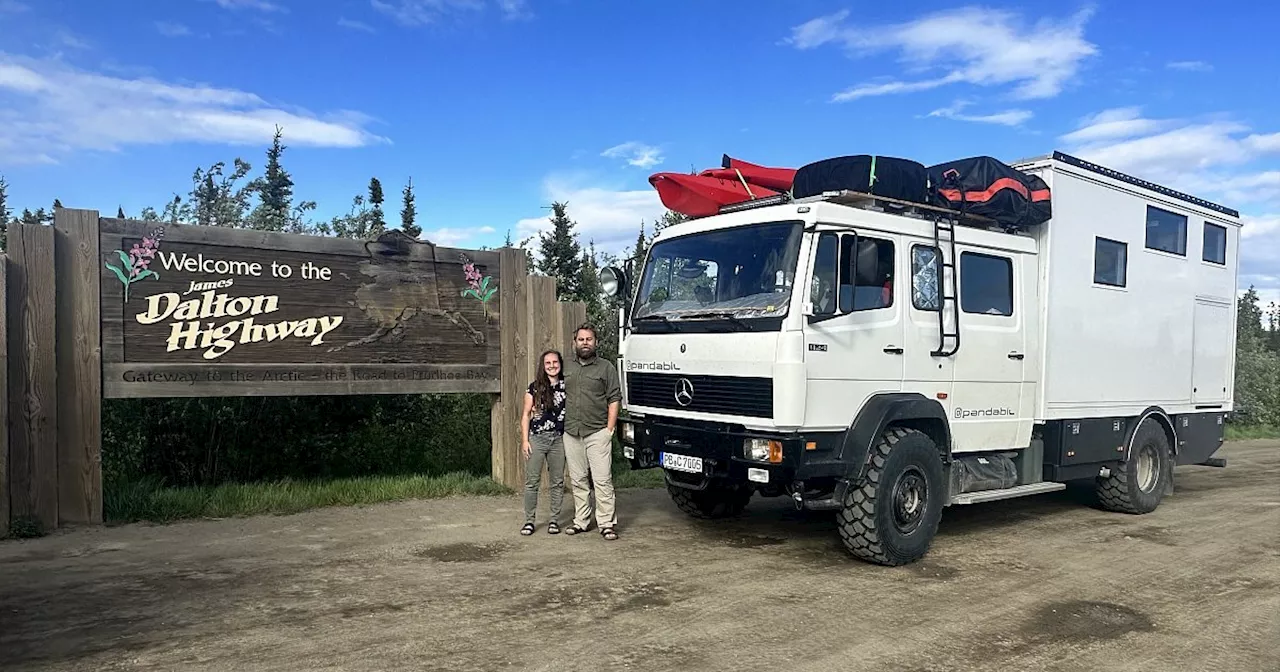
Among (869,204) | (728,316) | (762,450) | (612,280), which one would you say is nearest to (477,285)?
(612,280)

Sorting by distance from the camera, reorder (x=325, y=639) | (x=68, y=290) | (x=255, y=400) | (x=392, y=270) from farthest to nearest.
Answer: (x=255, y=400) < (x=392, y=270) < (x=68, y=290) < (x=325, y=639)

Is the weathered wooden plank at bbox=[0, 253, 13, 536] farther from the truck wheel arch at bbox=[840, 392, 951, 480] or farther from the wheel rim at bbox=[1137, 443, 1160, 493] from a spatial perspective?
the wheel rim at bbox=[1137, 443, 1160, 493]

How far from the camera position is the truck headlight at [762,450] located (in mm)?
6496

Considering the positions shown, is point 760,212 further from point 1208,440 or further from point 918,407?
point 1208,440

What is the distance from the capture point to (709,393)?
22.9 ft

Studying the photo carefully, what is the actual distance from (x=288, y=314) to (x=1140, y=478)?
898 centimetres

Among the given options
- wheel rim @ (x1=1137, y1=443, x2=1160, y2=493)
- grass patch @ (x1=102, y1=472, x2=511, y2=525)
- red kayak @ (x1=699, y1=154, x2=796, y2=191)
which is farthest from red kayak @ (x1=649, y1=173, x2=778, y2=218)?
wheel rim @ (x1=1137, y1=443, x2=1160, y2=493)

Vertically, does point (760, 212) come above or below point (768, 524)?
above

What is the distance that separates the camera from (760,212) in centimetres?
705

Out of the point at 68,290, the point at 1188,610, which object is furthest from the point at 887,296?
the point at 68,290

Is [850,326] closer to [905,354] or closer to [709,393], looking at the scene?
[905,354]

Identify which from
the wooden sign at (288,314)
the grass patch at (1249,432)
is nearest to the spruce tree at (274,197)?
the wooden sign at (288,314)

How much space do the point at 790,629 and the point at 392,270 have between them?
5629 millimetres

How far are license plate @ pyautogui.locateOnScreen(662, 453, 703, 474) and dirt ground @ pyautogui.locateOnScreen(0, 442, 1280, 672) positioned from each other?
27.6 inches
